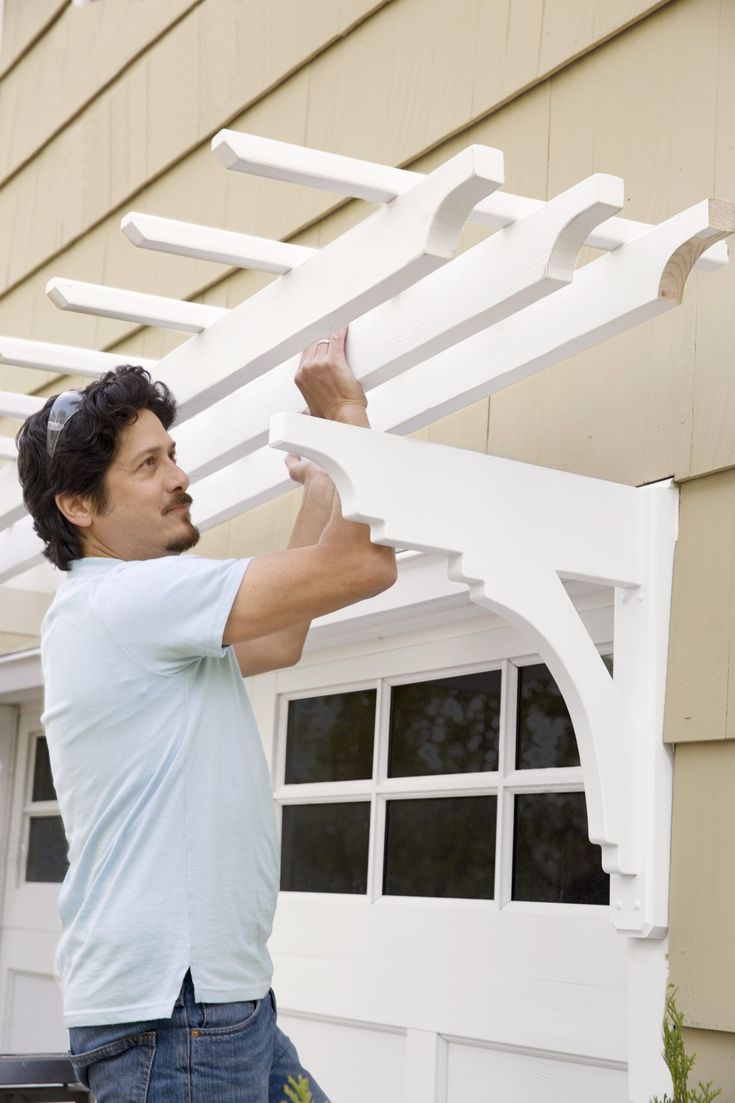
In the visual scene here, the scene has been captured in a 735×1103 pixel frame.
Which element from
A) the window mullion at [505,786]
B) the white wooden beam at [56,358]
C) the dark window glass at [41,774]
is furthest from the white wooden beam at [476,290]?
the dark window glass at [41,774]

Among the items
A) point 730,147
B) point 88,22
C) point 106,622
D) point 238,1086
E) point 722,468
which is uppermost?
point 88,22

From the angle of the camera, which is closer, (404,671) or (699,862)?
(699,862)

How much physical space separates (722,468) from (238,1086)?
1.05 meters

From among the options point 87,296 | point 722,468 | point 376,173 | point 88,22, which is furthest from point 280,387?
point 88,22

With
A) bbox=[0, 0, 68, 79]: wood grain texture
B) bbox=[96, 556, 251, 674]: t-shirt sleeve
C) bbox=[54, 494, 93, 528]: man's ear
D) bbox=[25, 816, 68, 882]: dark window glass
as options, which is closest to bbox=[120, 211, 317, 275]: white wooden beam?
bbox=[54, 494, 93, 528]: man's ear

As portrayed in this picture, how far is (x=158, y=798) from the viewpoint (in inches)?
69.5

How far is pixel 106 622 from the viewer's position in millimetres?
1798

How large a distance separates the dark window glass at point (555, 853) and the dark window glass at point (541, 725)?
0.06 metres

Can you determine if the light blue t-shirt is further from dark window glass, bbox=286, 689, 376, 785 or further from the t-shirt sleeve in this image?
dark window glass, bbox=286, 689, 376, 785

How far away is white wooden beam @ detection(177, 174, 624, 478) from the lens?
→ 156cm

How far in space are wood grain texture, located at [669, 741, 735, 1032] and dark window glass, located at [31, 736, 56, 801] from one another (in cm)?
287

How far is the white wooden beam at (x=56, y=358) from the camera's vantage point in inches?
99.7

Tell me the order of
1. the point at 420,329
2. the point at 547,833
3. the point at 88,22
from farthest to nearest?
the point at 88,22, the point at 547,833, the point at 420,329

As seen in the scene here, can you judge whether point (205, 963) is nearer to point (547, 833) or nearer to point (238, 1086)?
point (238, 1086)
